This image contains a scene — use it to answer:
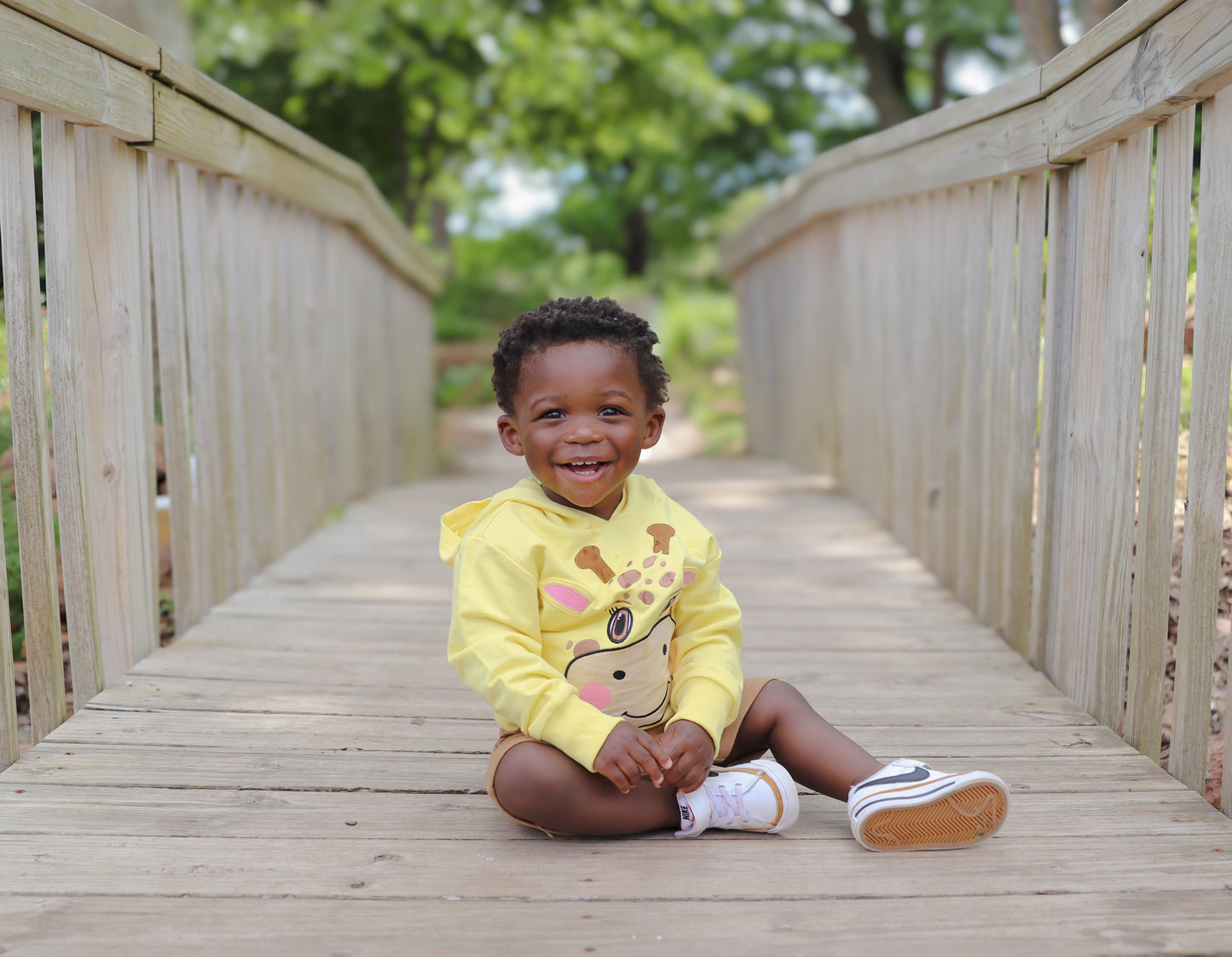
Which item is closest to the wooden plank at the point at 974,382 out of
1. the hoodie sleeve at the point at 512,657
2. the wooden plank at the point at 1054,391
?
the wooden plank at the point at 1054,391

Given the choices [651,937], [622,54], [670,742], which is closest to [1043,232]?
[670,742]

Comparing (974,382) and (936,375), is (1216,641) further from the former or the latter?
→ (936,375)

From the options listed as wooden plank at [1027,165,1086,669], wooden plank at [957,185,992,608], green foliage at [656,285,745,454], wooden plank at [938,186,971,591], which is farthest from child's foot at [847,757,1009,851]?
green foliage at [656,285,745,454]

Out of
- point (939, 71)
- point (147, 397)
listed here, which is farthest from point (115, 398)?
point (939, 71)

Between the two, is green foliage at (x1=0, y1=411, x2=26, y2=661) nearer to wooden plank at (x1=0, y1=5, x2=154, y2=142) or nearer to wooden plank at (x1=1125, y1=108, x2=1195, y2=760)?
wooden plank at (x1=0, y1=5, x2=154, y2=142)

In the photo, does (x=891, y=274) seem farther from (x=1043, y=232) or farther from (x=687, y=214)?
(x=687, y=214)

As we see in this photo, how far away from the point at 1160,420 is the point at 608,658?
129 cm

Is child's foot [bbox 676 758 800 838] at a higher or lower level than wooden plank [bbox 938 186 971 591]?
lower

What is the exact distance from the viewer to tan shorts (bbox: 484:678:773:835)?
207cm

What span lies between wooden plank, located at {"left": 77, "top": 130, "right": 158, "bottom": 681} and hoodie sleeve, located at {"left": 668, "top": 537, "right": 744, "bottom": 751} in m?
1.48

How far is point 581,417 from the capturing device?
205cm

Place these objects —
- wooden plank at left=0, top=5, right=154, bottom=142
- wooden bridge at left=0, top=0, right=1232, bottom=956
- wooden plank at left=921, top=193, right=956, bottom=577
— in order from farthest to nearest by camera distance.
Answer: wooden plank at left=921, top=193, right=956, bottom=577
wooden plank at left=0, top=5, right=154, bottom=142
wooden bridge at left=0, top=0, right=1232, bottom=956

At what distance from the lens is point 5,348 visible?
2402mm

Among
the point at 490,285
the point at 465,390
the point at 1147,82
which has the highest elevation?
the point at 490,285
